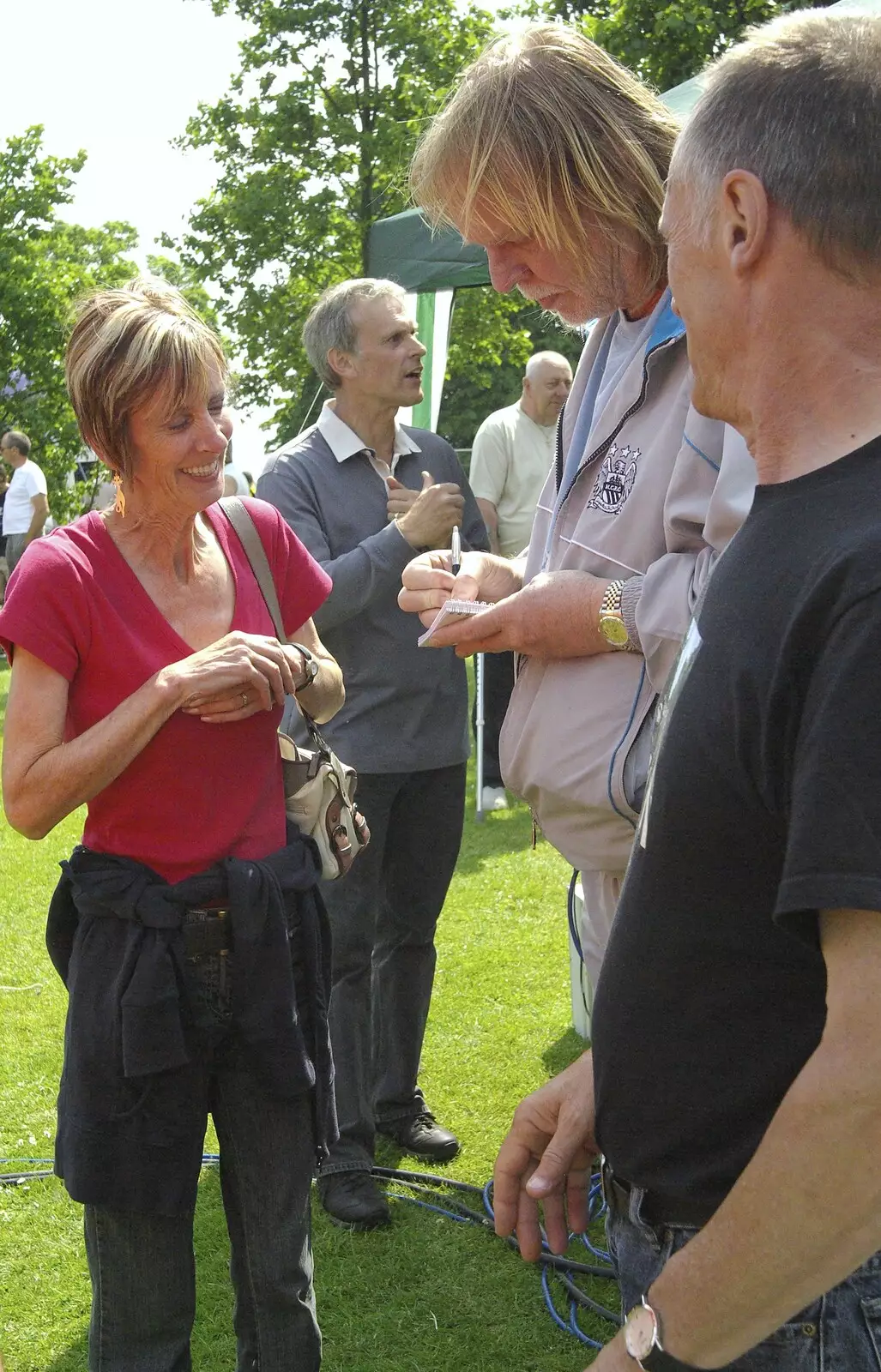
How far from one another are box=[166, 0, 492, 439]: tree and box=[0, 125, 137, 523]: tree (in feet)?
7.46

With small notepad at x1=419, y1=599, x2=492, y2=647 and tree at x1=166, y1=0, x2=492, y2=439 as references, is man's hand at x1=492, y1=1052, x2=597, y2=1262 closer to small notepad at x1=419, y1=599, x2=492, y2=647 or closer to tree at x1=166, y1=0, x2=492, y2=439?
small notepad at x1=419, y1=599, x2=492, y2=647

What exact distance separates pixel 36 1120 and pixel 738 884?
12.2 feet

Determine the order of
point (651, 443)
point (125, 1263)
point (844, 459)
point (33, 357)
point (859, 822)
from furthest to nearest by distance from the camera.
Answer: point (33, 357)
point (125, 1263)
point (651, 443)
point (844, 459)
point (859, 822)

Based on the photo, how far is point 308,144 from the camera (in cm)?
1838

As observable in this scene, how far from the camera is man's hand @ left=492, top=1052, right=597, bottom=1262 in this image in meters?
1.42

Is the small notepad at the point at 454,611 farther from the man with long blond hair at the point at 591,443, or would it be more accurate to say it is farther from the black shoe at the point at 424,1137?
the black shoe at the point at 424,1137

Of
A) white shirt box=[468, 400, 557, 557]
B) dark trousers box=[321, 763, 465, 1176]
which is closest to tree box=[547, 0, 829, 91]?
white shirt box=[468, 400, 557, 557]

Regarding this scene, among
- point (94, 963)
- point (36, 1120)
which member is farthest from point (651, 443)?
point (36, 1120)

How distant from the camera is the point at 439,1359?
9.84 feet

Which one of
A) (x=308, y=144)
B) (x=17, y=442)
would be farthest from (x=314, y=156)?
(x=17, y=442)

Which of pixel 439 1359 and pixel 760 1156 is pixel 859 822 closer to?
pixel 760 1156

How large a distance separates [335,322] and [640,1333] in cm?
337

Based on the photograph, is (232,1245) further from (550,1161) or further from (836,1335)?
(836,1335)

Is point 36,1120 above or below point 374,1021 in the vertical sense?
below
